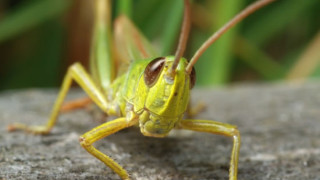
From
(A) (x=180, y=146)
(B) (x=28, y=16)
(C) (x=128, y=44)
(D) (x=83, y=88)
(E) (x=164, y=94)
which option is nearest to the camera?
(E) (x=164, y=94)

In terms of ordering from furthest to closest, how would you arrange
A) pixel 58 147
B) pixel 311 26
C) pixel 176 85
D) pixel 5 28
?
pixel 311 26
pixel 5 28
pixel 58 147
pixel 176 85

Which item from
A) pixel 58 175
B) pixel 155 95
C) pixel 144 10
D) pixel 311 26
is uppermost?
pixel 144 10

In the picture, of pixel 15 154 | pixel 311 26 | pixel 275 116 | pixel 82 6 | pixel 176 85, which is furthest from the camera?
pixel 311 26

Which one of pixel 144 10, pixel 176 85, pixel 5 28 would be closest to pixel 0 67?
pixel 5 28

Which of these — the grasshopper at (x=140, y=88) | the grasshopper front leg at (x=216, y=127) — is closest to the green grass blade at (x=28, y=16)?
the grasshopper at (x=140, y=88)

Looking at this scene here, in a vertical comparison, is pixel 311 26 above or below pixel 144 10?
below

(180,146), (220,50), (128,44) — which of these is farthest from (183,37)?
(220,50)

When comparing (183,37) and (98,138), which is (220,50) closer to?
(98,138)

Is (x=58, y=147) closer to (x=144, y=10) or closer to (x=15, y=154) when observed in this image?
(x=15, y=154)
